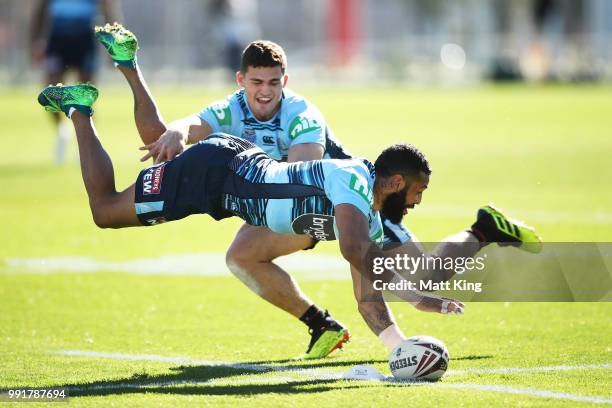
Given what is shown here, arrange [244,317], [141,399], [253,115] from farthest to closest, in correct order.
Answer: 1. [244,317]
2. [253,115]
3. [141,399]

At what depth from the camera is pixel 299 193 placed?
781cm

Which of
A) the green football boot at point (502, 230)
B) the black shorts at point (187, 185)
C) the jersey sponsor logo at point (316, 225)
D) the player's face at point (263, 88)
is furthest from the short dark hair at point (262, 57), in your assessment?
the green football boot at point (502, 230)

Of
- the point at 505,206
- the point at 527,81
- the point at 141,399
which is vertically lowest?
the point at 527,81

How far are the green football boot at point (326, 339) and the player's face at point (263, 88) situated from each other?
1626 mm

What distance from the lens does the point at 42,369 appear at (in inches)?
310

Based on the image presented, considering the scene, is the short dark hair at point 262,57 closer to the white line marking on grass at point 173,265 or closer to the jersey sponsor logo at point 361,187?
the jersey sponsor logo at point 361,187

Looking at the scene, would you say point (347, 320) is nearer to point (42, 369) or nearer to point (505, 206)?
point (42, 369)

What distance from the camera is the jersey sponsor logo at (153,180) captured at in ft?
27.6

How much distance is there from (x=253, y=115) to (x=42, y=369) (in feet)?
8.28

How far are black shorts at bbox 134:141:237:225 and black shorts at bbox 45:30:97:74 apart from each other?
13.0 meters

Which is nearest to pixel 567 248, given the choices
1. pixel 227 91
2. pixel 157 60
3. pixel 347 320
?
pixel 347 320

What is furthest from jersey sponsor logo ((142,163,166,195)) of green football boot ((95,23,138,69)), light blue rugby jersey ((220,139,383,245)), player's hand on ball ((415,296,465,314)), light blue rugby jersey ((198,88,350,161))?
player's hand on ball ((415,296,465,314))

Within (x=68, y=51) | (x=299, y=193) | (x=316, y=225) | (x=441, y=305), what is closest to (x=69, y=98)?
(x=299, y=193)

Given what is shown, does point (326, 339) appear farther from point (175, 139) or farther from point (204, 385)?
point (175, 139)
